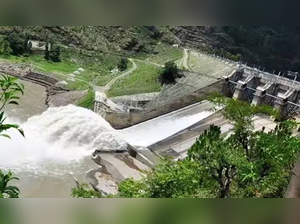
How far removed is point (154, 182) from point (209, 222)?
432 centimetres

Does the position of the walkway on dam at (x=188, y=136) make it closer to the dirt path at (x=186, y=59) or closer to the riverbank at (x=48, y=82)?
the riverbank at (x=48, y=82)

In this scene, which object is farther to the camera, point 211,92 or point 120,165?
point 211,92

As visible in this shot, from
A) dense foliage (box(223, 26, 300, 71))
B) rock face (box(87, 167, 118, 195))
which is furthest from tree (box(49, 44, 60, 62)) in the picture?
dense foliage (box(223, 26, 300, 71))

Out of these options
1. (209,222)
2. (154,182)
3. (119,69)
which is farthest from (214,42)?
(209,222)

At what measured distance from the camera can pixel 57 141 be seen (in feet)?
39.0

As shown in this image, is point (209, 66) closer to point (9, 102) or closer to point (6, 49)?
point (6, 49)

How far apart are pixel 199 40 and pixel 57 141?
1391cm

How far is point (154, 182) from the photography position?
219 inches

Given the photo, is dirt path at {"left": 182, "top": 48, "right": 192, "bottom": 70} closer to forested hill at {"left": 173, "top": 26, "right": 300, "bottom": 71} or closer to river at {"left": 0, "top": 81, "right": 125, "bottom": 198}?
forested hill at {"left": 173, "top": 26, "right": 300, "bottom": 71}

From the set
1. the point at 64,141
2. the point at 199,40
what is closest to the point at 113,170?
the point at 64,141

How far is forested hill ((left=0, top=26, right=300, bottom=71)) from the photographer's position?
68.9ft

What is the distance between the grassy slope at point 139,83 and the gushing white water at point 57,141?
7.24 feet
